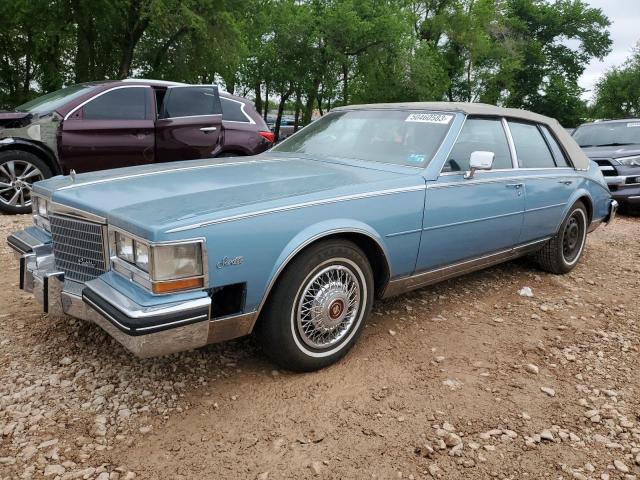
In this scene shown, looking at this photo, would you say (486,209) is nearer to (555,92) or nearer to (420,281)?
(420,281)

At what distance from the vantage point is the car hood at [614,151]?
8.61m

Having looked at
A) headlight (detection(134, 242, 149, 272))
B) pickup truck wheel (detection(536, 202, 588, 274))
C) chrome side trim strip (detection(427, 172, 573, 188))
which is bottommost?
pickup truck wheel (detection(536, 202, 588, 274))

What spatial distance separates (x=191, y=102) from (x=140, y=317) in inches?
212

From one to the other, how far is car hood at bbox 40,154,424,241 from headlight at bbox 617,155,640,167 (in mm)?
6919

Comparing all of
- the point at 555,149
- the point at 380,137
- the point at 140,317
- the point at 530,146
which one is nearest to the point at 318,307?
the point at 140,317

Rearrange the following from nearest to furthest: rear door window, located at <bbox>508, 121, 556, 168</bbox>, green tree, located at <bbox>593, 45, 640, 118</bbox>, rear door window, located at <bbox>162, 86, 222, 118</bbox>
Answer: rear door window, located at <bbox>508, 121, 556, 168</bbox> < rear door window, located at <bbox>162, 86, 222, 118</bbox> < green tree, located at <bbox>593, 45, 640, 118</bbox>

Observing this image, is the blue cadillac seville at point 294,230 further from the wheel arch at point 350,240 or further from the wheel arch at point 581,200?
the wheel arch at point 581,200

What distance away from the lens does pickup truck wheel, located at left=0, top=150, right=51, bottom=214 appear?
19.8 feet

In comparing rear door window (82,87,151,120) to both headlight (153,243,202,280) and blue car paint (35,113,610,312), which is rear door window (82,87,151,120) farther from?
headlight (153,243,202,280)

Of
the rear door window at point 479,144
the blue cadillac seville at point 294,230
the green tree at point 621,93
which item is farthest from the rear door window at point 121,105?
the green tree at point 621,93

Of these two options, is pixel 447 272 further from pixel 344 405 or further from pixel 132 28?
pixel 132 28

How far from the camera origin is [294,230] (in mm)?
2633

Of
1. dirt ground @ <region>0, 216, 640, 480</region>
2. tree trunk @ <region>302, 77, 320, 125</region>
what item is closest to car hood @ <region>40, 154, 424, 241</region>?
dirt ground @ <region>0, 216, 640, 480</region>

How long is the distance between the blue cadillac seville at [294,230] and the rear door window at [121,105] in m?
3.21
